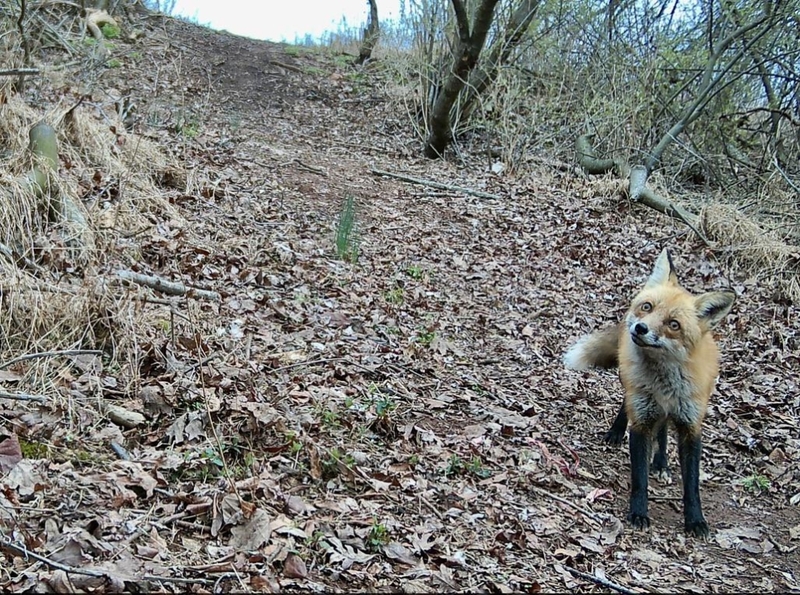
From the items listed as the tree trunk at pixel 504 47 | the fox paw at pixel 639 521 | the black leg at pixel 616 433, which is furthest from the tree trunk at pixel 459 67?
the fox paw at pixel 639 521

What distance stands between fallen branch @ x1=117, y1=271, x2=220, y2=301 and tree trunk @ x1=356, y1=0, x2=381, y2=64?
1481 cm

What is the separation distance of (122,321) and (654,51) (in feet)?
35.6

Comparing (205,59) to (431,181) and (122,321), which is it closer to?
(431,181)

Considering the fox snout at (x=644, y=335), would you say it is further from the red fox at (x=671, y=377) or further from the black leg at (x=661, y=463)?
the black leg at (x=661, y=463)

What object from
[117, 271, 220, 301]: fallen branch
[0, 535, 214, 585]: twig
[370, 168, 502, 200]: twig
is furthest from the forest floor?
[370, 168, 502, 200]: twig

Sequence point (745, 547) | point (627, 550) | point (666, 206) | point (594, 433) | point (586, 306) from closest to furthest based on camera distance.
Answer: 1. point (627, 550)
2. point (745, 547)
3. point (594, 433)
4. point (586, 306)
5. point (666, 206)

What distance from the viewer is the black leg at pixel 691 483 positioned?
149 inches

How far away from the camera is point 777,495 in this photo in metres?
4.38

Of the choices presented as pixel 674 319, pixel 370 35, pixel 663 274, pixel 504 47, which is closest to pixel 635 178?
pixel 504 47

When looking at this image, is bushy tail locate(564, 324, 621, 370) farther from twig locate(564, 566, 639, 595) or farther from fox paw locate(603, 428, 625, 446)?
twig locate(564, 566, 639, 595)

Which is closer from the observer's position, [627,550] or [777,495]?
[627,550]

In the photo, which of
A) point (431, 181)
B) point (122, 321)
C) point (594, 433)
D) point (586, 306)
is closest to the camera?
point (122, 321)

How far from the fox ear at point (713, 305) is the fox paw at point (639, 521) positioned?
3.99 ft

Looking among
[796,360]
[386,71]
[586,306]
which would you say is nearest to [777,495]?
[796,360]
